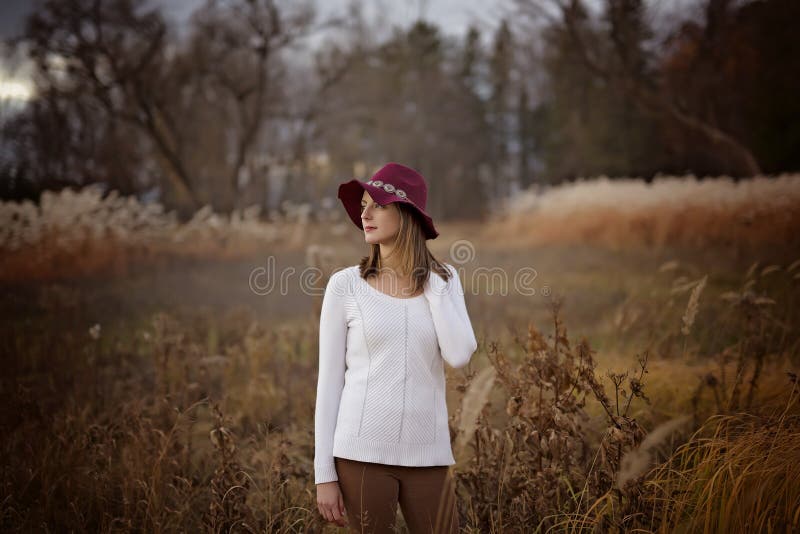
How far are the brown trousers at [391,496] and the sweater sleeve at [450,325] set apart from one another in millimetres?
402

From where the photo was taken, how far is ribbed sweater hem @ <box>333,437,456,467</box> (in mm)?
1910

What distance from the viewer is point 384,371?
196 cm

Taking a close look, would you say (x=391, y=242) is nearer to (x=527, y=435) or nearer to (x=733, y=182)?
(x=527, y=435)

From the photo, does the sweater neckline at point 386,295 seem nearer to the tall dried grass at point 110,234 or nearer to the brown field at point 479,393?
the brown field at point 479,393

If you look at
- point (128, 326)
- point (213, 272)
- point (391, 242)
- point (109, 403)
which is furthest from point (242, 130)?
point (391, 242)

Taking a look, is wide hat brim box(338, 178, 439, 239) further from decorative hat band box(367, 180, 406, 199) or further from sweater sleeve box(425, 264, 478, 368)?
sweater sleeve box(425, 264, 478, 368)

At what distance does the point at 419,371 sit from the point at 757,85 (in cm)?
600

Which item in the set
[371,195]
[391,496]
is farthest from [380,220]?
[391,496]

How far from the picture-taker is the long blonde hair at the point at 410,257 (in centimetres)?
205

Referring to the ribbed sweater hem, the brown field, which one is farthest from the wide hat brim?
the ribbed sweater hem

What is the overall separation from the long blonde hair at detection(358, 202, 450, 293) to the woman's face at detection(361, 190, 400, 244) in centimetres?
2

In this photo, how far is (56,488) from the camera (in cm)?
328

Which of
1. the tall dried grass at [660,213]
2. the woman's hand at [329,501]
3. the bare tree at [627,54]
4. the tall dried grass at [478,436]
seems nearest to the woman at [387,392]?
the woman's hand at [329,501]

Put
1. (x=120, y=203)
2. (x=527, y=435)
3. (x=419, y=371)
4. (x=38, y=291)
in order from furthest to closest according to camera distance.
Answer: (x=120, y=203)
(x=38, y=291)
(x=527, y=435)
(x=419, y=371)
